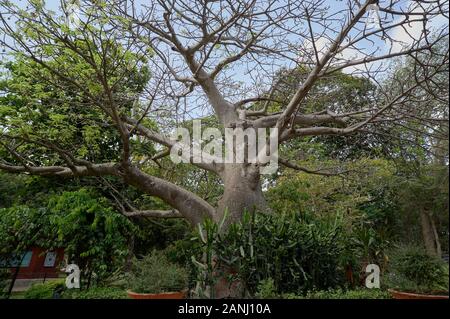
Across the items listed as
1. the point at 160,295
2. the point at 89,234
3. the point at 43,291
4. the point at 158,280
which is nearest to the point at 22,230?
the point at 43,291

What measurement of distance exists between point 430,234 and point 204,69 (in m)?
4.66

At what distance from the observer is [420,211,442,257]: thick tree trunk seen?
1804 mm

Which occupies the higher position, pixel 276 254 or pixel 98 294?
pixel 276 254

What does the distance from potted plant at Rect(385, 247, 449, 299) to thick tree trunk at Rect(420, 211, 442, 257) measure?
0.16m

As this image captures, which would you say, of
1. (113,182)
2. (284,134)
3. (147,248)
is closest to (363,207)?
(284,134)

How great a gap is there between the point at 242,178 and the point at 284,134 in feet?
2.96

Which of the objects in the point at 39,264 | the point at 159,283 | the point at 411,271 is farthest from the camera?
the point at 39,264

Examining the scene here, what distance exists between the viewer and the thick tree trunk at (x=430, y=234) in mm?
1804

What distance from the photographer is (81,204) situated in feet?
17.9

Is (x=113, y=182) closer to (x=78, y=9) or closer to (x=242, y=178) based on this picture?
(x=242, y=178)

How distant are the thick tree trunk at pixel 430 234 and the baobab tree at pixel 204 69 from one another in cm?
130

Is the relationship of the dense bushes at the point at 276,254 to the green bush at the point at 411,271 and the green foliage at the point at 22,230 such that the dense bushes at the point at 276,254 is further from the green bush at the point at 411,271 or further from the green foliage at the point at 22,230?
the green foliage at the point at 22,230

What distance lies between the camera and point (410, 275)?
3.02 meters

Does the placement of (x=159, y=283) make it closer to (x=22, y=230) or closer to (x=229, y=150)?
(x=229, y=150)
